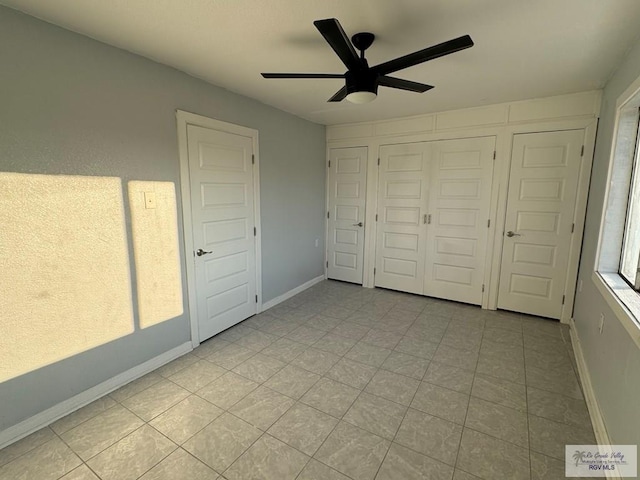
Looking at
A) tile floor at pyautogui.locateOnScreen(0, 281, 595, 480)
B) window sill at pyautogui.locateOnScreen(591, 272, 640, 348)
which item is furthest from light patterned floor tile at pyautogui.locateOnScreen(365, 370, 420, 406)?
window sill at pyautogui.locateOnScreen(591, 272, 640, 348)

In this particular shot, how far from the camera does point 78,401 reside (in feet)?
6.48

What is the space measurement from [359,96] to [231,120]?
1621 mm

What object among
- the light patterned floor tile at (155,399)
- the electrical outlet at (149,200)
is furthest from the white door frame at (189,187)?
Result: the light patterned floor tile at (155,399)

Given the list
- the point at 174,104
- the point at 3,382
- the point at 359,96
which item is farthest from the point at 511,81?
the point at 3,382

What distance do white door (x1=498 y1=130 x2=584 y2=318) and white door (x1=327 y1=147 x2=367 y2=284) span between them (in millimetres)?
1835

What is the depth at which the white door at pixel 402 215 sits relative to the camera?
3.88 meters

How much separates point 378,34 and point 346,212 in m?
2.79

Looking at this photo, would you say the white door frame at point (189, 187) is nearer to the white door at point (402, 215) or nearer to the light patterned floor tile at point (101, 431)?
the light patterned floor tile at point (101, 431)

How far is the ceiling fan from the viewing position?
138cm

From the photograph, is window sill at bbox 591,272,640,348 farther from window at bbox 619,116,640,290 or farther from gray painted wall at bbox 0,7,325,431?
gray painted wall at bbox 0,7,325,431

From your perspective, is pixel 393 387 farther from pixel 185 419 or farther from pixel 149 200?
pixel 149 200

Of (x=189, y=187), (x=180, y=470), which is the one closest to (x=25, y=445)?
(x=180, y=470)

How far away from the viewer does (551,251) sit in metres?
3.22

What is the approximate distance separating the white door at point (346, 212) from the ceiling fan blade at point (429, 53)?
255 cm
